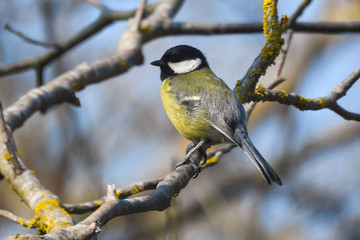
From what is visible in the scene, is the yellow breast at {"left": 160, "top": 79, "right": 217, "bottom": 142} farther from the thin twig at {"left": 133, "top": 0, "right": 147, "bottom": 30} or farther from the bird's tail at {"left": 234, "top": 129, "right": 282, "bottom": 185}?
the thin twig at {"left": 133, "top": 0, "right": 147, "bottom": 30}

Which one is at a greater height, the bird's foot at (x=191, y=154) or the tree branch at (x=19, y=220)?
the tree branch at (x=19, y=220)

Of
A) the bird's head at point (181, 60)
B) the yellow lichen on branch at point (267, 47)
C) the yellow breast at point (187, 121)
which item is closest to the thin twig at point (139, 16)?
the bird's head at point (181, 60)

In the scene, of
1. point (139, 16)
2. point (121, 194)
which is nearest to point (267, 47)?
point (121, 194)

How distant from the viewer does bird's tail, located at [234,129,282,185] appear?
225cm

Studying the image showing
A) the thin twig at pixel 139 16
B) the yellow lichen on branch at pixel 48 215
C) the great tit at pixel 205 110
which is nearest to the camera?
the yellow lichen on branch at pixel 48 215

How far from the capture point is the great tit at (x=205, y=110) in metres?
2.58

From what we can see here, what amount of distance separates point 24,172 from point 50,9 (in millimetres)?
4069

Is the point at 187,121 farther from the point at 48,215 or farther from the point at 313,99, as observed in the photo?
the point at 48,215

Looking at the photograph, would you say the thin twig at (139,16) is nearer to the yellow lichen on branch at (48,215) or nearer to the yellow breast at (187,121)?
the yellow breast at (187,121)

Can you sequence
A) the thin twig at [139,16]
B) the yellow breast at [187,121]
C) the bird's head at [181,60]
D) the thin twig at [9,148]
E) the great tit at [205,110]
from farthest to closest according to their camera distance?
the thin twig at [139,16] < the bird's head at [181,60] < the yellow breast at [187,121] < the great tit at [205,110] < the thin twig at [9,148]

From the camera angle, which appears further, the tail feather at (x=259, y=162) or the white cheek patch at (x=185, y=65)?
the white cheek patch at (x=185, y=65)

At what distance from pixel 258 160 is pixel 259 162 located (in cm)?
2

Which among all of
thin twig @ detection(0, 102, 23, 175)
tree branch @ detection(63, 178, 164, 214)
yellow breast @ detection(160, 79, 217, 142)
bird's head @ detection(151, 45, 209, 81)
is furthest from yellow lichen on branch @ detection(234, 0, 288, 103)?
thin twig @ detection(0, 102, 23, 175)

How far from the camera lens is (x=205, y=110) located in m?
2.76
